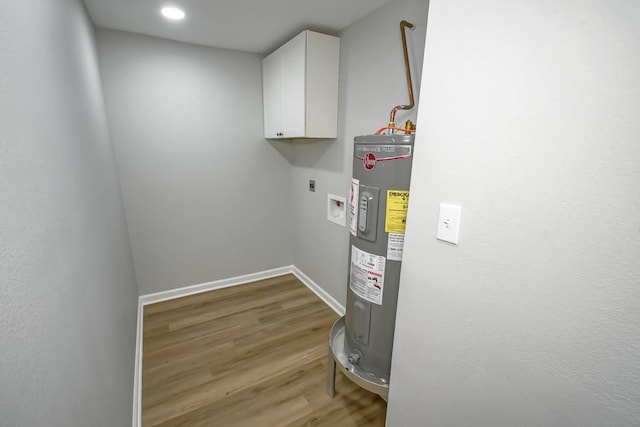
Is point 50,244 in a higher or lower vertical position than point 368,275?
higher

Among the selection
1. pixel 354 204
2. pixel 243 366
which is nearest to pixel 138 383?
pixel 243 366

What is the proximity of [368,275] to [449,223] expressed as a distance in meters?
0.56

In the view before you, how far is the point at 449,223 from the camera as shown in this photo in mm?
909

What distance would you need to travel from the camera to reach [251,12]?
1.75 m

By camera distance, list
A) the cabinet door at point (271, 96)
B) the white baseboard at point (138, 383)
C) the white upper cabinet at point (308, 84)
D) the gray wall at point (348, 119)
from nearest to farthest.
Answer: the white baseboard at point (138, 383)
the gray wall at point (348, 119)
the white upper cabinet at point (308, 84)
the cabinet door at point (271, 96)

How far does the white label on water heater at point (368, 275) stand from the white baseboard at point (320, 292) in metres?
1.11

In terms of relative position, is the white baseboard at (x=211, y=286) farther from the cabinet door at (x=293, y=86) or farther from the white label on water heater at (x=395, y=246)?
the white label on water heater at (x=395, y=246)

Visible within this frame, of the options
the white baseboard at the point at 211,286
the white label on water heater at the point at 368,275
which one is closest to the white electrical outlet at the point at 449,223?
the white label on water heater at the point at 368,275

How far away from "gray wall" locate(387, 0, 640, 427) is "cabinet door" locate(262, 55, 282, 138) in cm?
169

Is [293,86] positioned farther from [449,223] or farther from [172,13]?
[449,223]

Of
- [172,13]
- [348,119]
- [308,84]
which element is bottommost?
[348,119]

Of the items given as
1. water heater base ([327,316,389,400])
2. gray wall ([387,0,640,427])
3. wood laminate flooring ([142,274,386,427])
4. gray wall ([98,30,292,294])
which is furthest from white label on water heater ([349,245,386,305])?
gray wall ([98,30,292,294])

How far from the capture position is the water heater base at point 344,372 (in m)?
1.35

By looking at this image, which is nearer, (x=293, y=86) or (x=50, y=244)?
(x=50, y=244)
